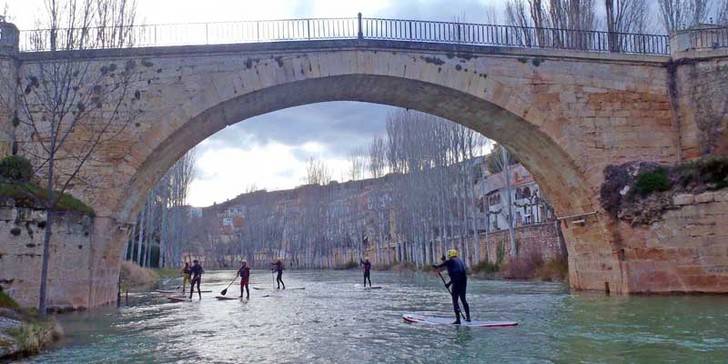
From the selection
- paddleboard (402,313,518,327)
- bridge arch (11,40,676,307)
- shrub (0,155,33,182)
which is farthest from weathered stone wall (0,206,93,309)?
paddleboard (402,313,518,327)

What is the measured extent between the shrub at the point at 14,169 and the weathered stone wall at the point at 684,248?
14314 millimetres

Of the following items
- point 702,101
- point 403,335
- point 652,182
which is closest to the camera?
point 403,335

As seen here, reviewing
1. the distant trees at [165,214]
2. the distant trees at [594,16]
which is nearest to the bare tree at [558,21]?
Result: the distant trees at [594,16]

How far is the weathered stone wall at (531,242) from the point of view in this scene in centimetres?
2812

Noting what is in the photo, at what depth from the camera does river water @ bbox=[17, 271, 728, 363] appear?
297 inches

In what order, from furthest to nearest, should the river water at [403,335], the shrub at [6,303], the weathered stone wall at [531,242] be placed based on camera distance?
the weathered stone wall at [531,242], the shrub at [6,303], the river water at [403,335]

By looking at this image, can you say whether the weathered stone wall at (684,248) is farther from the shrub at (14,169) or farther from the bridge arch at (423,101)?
the shrub at (14,169)

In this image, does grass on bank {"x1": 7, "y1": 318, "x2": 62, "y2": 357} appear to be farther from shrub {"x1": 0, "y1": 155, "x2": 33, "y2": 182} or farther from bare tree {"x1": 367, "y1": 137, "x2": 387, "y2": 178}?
bare tree {"x1": 367, "y1": 137, "x2": 387, "y2": 178}

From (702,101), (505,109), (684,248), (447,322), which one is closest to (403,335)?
(447,322)

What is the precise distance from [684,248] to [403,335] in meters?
9.10

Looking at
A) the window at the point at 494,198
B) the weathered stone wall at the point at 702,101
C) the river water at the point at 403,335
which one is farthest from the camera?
the window at the point at 494,198

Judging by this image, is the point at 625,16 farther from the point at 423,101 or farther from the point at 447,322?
the point at 447,322

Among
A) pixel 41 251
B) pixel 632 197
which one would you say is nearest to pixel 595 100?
pixel 632 197

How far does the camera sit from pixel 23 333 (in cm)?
818
